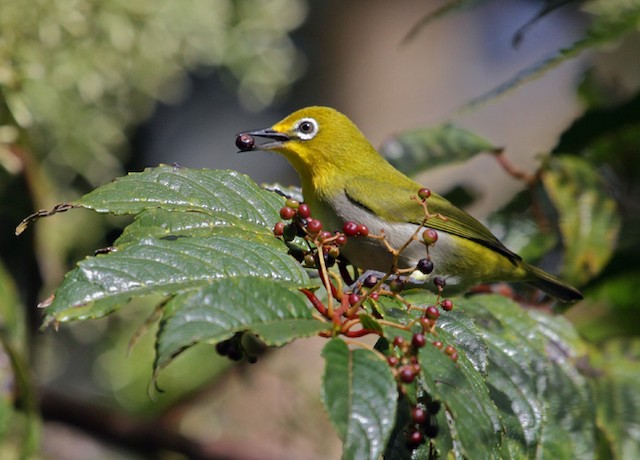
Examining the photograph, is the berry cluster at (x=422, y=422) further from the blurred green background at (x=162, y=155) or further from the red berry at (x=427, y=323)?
the blurred green background at (x=162, y=155)

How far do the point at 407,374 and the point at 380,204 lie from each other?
1.09 metres

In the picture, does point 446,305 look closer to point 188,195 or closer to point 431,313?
point 431,313

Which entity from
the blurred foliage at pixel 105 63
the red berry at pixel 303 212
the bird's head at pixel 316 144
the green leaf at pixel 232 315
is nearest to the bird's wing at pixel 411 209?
the bird's head at pixel 316 144

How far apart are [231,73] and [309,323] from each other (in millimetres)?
2448

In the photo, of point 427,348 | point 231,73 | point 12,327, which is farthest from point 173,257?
point 231,73

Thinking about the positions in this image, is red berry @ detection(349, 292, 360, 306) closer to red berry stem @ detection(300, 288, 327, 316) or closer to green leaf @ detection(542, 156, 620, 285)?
red berry stem @ detection(300, 288, 327, 316)

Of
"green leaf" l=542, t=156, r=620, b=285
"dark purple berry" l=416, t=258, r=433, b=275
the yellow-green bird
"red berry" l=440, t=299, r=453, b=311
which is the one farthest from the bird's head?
"red berry" l=440, t=299, r=453, b=311

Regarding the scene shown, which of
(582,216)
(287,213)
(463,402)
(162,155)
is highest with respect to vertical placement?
(287,213)

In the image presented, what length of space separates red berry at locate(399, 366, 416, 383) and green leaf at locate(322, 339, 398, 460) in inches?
1.3

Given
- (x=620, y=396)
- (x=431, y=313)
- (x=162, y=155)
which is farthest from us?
(x=162, y=155)

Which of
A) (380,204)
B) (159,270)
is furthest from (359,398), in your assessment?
(380,204)

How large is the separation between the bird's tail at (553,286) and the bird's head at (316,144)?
1.90 ft

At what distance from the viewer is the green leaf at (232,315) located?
3.02 ft

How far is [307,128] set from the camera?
2264 mm
